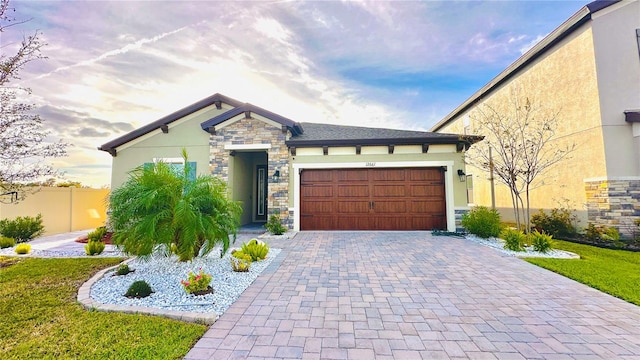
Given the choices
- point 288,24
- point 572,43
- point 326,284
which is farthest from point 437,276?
point 572,43

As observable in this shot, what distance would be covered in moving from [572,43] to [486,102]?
16.5 feet

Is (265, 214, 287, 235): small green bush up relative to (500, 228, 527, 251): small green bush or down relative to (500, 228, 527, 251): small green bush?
up

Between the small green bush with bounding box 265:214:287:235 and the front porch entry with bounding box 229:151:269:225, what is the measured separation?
2411 mm

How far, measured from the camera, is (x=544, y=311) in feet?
11.7

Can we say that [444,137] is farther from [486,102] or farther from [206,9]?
[206,9]

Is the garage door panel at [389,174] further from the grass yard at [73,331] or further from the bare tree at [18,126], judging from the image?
the bare tree at [18,126]

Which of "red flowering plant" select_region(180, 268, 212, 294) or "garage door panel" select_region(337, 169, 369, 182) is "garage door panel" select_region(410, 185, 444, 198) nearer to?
"garage door panel" select_region(337, 169, 369, 182)

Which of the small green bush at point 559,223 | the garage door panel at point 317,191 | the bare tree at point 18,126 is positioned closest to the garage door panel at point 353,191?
the garage door panel at point 317,191

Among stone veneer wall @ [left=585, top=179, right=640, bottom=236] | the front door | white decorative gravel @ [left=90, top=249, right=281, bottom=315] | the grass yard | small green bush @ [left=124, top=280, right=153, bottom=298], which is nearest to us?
the grass yard

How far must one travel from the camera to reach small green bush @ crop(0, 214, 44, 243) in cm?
827

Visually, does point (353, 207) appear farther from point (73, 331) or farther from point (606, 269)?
point (73, 331)

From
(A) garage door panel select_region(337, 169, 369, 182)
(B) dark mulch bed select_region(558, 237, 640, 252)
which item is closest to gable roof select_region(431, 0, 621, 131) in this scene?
(B) dark mulch bed select_region(558, 237, 640, 252)

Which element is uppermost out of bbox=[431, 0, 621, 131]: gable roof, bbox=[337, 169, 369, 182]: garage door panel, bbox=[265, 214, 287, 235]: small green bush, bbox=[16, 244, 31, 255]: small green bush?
bbox=[431, 0, 621, 131]: gable roof

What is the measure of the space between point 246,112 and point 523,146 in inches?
407
